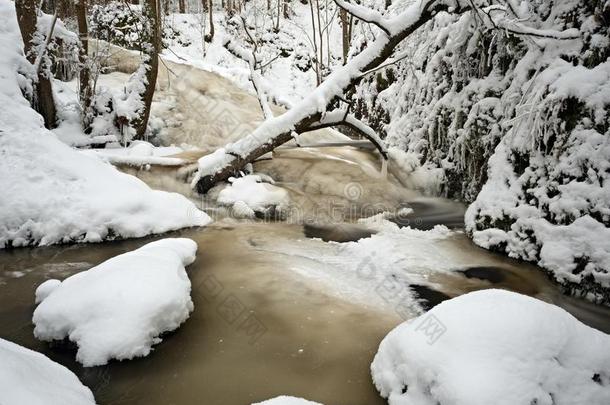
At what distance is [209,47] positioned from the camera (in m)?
22.4

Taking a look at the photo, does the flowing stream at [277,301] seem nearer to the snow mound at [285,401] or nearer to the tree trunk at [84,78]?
the snow mound at [285,401]

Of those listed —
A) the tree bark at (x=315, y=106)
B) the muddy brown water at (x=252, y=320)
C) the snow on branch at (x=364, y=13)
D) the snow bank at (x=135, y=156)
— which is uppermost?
the snow on branch at (x=364, y=13)

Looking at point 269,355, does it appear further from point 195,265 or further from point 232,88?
point 232,88

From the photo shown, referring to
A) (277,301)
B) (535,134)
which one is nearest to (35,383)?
(277,301)

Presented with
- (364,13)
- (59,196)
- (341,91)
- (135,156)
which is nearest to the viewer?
(59,196)

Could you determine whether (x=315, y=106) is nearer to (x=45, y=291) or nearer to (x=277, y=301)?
(x=277, y=301)

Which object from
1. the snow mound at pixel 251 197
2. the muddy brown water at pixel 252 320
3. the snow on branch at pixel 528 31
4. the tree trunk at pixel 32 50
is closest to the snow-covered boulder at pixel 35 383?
the muddy brown water at pixel 252 320

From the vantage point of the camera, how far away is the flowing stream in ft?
8.34

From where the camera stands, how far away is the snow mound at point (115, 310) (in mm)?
2682

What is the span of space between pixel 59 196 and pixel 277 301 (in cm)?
333

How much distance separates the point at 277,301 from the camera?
3.58 m

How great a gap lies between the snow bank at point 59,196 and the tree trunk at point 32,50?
39.0 inches

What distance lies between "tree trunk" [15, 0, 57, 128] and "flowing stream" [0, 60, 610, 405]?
3618mm

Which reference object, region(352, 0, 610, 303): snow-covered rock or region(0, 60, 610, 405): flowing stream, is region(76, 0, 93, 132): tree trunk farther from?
region(352, 0, 610, 303): snow-covered rock
